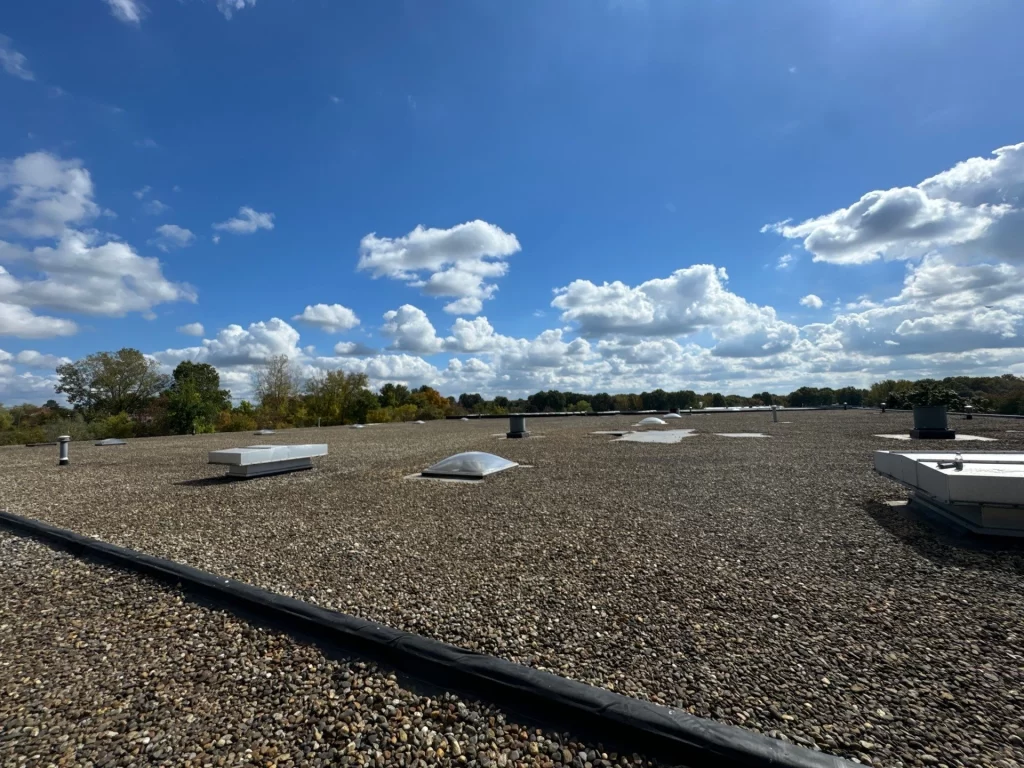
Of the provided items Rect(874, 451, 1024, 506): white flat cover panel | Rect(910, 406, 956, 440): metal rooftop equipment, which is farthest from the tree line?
Rect(874, 451, 1024, 506): white flat cover panel

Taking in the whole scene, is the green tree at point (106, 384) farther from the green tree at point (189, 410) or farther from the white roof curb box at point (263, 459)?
the white roof curb box at point (263, 459)

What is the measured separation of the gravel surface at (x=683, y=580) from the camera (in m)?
1.84

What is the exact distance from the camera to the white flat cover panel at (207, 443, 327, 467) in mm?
7414

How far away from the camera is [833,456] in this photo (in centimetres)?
886

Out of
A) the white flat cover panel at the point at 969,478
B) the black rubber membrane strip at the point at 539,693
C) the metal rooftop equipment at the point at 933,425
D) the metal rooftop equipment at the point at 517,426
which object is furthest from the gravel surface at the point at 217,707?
the metal rooftop equipment at the point at 933,425

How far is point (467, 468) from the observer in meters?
7.50

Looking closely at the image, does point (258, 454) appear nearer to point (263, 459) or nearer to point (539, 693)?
point (263, 459)

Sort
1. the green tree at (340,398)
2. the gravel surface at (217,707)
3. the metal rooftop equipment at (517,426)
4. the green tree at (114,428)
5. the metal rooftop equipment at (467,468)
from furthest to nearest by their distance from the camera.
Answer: the green tree at (340,398), the green tree at (114,428), the metal rooftop equipment at (517,426), the metal rooftop equipment at (467,468), the gravel surface at (217,707)

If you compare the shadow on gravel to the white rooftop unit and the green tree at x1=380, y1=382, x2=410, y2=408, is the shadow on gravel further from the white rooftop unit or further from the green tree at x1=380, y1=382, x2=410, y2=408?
the green tree at x1=380, y1=382, x2=410, y2=408

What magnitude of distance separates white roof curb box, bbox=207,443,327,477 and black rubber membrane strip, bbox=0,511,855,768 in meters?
4.97

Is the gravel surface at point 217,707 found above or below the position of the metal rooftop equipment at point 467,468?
below

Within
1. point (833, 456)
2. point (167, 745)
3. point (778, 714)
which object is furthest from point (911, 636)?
point (833, 456)

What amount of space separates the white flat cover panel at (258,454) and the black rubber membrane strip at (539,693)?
4.94 meters

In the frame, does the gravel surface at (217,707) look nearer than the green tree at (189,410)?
Yes
